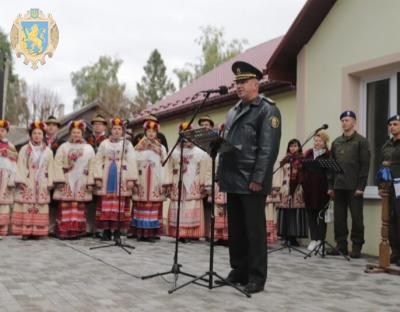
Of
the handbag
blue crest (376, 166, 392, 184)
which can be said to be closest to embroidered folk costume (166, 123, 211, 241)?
the handbag

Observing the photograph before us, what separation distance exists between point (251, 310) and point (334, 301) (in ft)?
3.22

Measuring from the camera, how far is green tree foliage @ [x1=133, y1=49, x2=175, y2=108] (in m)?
66.2

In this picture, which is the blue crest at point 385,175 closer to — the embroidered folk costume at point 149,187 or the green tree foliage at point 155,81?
the embroidered folk costume at point 149,187

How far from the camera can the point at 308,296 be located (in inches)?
223

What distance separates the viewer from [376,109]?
9.48 meters

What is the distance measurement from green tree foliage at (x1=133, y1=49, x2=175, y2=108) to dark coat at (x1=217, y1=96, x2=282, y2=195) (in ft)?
195

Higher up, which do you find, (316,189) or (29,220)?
(316,189)

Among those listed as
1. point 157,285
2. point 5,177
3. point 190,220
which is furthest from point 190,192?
point 157,285

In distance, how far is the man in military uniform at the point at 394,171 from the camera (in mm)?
7844

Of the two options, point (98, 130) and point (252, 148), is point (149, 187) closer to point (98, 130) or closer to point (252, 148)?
point (98, 130)

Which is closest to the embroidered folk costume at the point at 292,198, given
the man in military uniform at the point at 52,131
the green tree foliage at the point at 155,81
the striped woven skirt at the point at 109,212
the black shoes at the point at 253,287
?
the striped woven skirt at the point at 109,212

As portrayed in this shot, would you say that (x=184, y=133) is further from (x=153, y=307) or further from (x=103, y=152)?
(x=103, y=152)

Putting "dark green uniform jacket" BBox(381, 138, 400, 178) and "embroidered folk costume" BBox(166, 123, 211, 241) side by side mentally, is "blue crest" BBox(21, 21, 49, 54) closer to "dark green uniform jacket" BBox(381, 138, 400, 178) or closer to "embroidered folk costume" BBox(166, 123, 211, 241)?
"embroidered folk costume" BBox(166, 123, 211, 241)

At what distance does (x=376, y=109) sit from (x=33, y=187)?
20.0 feet
